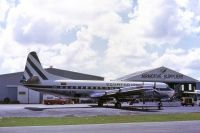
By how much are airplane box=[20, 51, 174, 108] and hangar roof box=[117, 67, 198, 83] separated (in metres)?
33.6

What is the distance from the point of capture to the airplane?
55.5m

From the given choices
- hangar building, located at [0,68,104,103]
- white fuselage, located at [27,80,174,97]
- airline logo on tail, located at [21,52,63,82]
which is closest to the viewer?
white fuselage, located at [27,80,174,97]

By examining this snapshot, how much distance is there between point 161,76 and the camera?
96.9 metres

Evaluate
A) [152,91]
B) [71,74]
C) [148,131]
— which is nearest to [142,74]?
[71,74]

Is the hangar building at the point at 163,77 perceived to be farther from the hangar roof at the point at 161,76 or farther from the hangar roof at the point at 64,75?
the hangar roof at the point at 64,75

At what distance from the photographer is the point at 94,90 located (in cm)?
6022

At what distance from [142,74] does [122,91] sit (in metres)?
38.7

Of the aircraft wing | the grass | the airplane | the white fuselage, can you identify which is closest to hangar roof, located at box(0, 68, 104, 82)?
the white fuselage

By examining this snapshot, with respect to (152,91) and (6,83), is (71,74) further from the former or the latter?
(152,91)

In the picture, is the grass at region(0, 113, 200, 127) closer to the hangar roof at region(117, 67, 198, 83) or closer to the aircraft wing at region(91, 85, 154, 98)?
the aircraft wing at region(91, 85, 154, 98)

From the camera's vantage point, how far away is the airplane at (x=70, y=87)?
5550 cm

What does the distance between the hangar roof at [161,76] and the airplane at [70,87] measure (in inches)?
1321

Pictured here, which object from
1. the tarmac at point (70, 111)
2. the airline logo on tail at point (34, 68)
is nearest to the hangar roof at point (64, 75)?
the airline logo on tail at point (34, 68)

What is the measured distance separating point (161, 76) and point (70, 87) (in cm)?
4367
